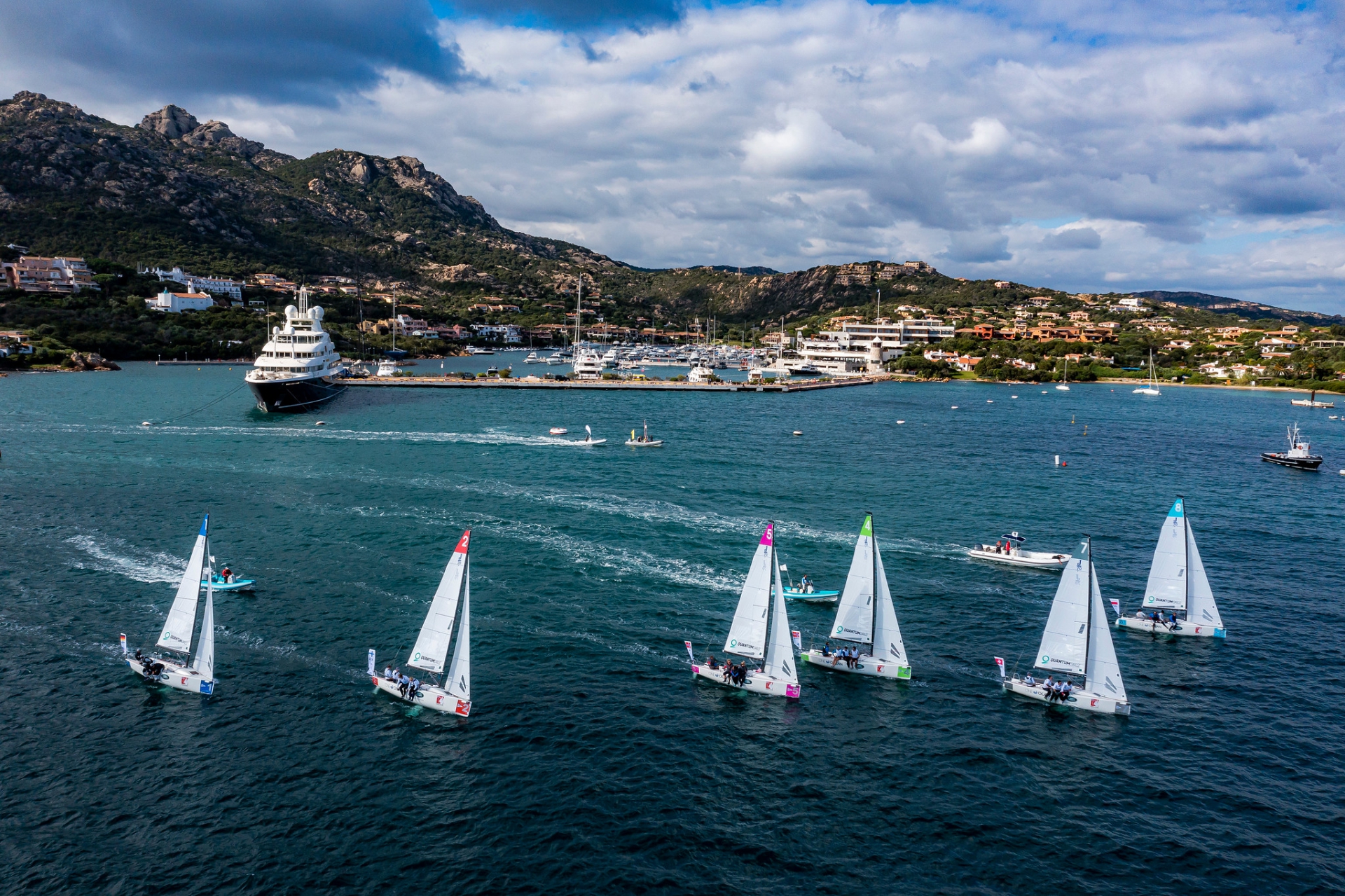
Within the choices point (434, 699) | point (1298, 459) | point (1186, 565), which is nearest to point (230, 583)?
point (434, 699)

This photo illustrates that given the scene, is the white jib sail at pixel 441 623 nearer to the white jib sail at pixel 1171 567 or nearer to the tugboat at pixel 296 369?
the white jib sail at pixel 1171 567

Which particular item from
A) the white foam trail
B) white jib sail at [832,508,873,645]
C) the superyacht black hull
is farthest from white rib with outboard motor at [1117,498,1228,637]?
the superyacht black hull

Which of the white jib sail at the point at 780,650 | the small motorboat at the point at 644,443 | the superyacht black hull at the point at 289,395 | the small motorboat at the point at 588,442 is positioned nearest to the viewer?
the white jib sail at the point at 780,650

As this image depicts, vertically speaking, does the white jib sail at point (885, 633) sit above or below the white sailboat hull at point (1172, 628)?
above

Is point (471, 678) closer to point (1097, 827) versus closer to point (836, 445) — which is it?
point (1097, 827)

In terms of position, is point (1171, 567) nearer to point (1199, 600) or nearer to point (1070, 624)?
point (1199, 600)

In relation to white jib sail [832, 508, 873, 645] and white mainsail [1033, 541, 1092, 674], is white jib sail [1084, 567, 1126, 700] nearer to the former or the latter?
white mainsail [1033, 541, 1092, 674]

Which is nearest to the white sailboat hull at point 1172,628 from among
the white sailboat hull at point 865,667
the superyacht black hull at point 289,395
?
the white sailboat hull at point 865,667
